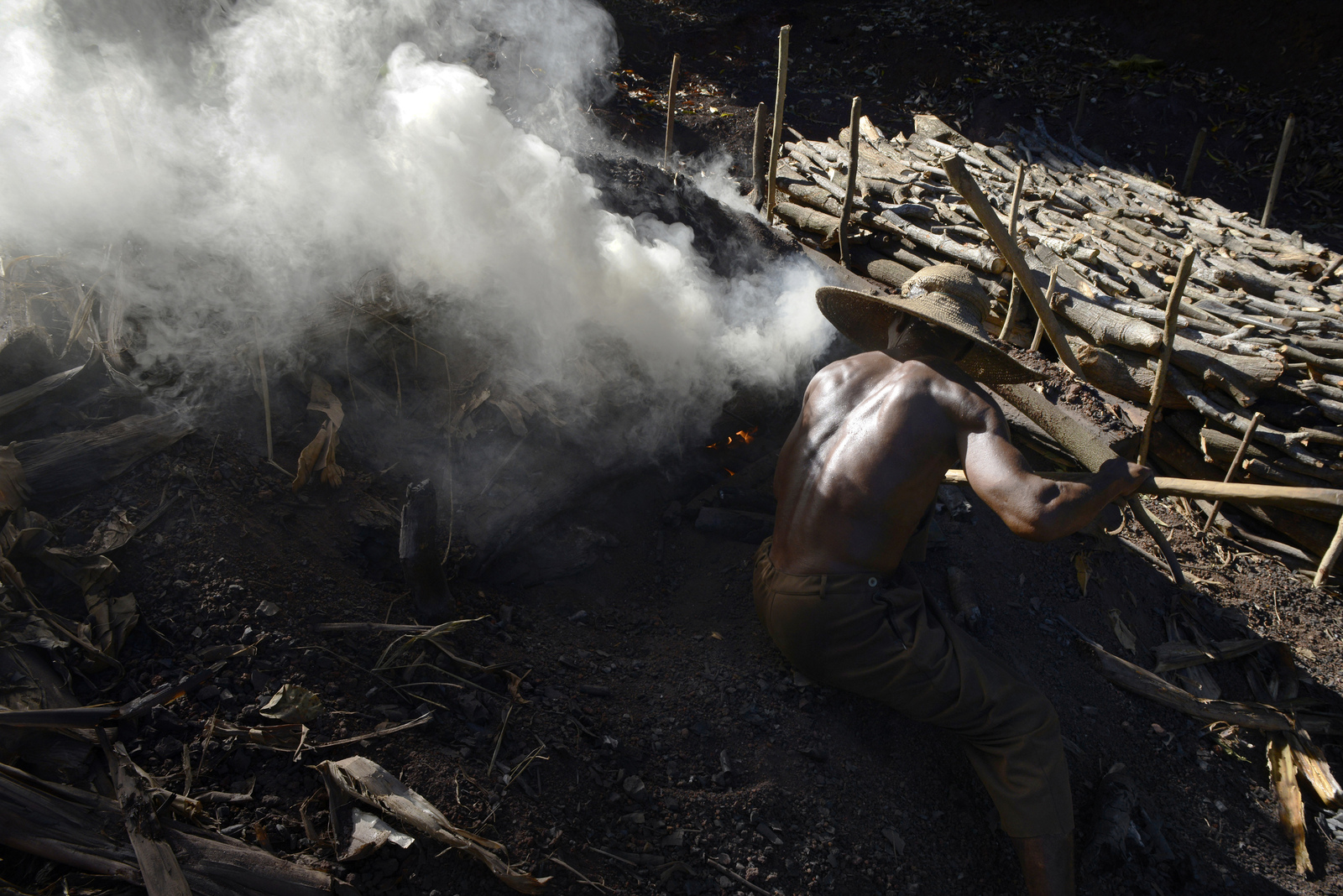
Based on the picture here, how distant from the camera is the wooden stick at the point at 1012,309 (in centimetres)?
544

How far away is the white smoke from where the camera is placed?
12.3 ft

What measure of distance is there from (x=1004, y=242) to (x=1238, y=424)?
6.81 feet

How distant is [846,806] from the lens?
9.64 feet

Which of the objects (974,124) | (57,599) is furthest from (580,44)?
(57,599)

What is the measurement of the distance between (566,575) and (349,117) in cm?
316

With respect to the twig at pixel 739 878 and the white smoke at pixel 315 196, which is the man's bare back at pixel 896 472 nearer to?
the twig at pixel 739 878

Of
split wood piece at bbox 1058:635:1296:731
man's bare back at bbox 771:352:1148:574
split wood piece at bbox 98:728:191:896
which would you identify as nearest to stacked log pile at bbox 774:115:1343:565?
split wood piece at bbox 1058:635:1296:731

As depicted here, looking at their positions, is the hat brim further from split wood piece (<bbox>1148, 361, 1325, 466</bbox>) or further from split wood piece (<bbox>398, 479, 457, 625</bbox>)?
split wood piece (<bbox>398, 479, 457, 625</bbox>)

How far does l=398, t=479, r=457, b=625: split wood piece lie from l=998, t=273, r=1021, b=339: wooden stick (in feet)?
14.9

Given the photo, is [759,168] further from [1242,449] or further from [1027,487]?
[1027,487]

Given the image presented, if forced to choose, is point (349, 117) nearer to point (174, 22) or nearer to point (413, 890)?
point (174, 22)

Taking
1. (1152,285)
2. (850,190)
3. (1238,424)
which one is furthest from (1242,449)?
(850,190)

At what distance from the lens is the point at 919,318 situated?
11.1 feet

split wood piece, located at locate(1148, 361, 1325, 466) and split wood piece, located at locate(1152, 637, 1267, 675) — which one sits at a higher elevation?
split wood piece, located at locate(1148, 361, 1325, 466)
